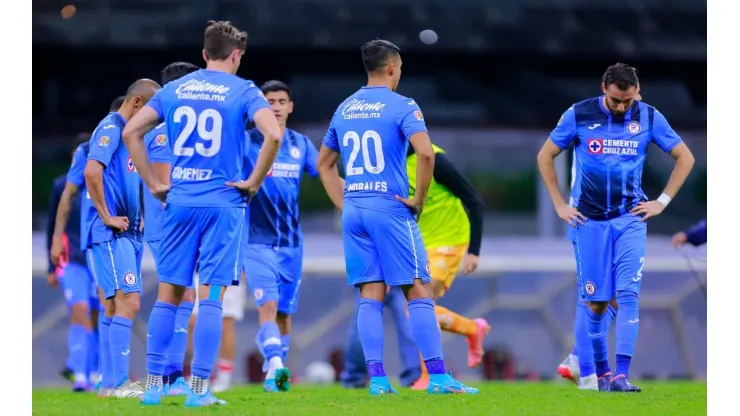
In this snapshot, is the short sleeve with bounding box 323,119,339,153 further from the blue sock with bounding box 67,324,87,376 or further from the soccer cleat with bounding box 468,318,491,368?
the blue sock with bounding box 67,324,87,376

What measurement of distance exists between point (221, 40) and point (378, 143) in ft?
3.75

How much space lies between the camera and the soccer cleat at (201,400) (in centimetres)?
643

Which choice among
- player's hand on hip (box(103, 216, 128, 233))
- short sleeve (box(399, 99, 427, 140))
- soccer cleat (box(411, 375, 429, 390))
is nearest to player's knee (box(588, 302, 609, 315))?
soccer cleat (box(411, 375, 429, 390))

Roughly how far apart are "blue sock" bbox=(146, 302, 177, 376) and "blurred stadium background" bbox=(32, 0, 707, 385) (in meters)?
7.43

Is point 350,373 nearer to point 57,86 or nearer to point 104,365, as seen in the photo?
point 104,365

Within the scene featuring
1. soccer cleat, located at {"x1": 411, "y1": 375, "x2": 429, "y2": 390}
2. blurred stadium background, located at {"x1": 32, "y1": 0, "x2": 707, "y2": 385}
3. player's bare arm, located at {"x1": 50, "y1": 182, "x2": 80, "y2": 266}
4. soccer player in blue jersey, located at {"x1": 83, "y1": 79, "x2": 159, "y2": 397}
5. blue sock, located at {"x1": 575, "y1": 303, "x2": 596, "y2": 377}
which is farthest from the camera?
blurred stadium background, located at {"x1": 32, "y1": 0, "x2": 707, "y2": 385}

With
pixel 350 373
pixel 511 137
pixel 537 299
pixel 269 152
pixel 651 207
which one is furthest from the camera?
pixel 511 137

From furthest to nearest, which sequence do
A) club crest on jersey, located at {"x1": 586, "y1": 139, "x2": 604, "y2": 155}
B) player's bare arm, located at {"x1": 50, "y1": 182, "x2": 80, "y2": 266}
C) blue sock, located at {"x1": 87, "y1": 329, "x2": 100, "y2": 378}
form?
blue sock, located at {"x1": 87, "y1": 329, "x2": 100, "y2": 378} → player's bare arm, located at {"x1": 50, "y1": 182, "x2": 80, "y2": 266} → club crest on jersey, located at {"x1": 586, "y1": 139, "x2": 604, "y2": 155}

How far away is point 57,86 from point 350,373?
7877 mm

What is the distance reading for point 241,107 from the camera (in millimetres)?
6594

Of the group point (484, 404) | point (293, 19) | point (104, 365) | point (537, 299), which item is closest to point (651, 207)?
point (484, 404)

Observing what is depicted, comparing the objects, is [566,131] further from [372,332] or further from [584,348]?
[372,332]

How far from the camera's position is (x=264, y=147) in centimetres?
654

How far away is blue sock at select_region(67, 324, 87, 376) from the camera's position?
998cm
